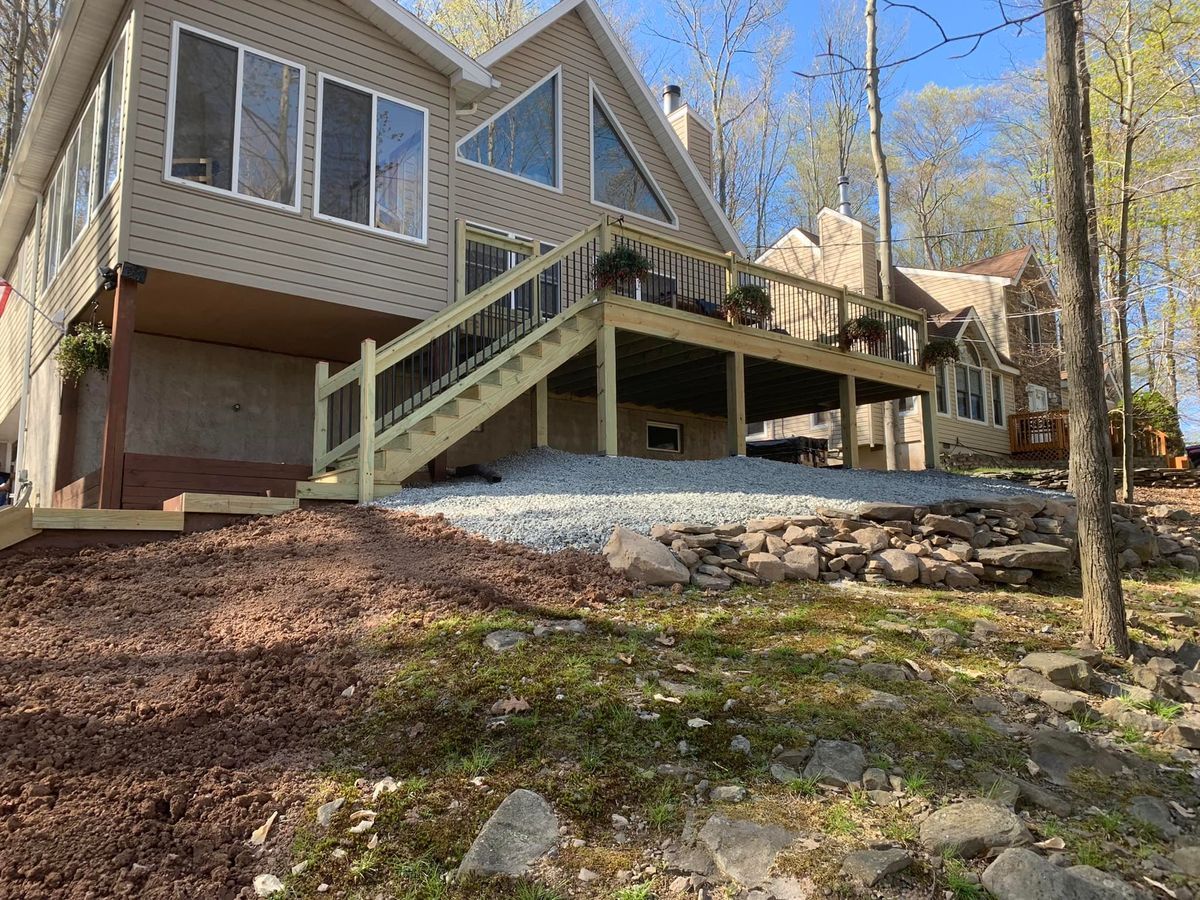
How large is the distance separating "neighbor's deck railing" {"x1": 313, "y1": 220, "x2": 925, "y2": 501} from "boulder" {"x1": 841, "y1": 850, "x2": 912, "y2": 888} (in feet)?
17.9

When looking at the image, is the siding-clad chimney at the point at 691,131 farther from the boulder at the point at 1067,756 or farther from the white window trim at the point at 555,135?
the boulder at the point at 1067,756

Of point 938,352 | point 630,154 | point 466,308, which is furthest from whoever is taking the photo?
point 630,154

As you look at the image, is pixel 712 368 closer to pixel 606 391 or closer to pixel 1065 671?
pixel 606 391

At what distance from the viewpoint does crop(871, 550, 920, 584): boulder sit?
235 inches

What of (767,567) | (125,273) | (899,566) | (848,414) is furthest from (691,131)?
(767,567)

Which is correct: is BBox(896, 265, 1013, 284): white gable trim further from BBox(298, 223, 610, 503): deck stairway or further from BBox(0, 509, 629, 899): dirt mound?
BBox(0, 509, 629, 899): dirt mound

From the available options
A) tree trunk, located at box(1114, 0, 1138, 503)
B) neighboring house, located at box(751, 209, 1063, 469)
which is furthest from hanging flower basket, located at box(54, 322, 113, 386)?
neighboring house, located at box(751, 209, 1063, 469)

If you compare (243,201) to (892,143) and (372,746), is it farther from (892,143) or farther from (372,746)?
(892,143)

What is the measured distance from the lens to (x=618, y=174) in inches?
547

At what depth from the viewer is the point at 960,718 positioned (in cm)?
335

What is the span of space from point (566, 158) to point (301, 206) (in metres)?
5.52

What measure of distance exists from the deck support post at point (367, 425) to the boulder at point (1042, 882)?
5.72 meters

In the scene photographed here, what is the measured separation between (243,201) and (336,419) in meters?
3.00

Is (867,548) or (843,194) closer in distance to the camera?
(867,548)
